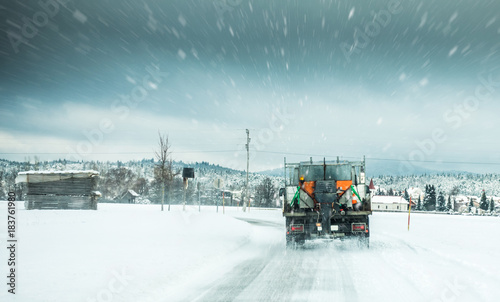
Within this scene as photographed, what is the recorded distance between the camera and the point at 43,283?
570 cm

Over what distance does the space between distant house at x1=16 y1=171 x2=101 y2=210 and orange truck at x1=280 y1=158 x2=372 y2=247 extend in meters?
21.6

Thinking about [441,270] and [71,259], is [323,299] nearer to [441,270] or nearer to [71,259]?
[441,270]

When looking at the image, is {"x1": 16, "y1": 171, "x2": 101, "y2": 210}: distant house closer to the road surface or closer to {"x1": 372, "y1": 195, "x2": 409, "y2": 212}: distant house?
the road surface

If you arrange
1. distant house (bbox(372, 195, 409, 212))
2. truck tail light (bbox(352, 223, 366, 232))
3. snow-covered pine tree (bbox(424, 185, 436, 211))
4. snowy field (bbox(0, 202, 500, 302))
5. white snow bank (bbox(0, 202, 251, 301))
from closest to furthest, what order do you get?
white snow bank (bbox(0, 202, 251, 301)) → snowy field (bbox(0, 202, 500, 302)) → truck tail light (bbox(352, 223, 366, 232)) → distant house (bbox(372, 195, 409, 212)) → snow-covered pine tree (bbox(424, 185, 436, 211))

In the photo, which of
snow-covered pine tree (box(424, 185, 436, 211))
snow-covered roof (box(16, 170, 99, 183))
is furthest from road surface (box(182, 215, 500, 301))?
snow-covered pine tree (box(424, 185, 436, 211))

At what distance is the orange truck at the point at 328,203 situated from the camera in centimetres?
1109

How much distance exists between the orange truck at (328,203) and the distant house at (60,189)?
21.6 metres

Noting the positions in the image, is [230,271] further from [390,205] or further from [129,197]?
[390,205]

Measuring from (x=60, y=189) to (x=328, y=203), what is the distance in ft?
80.2

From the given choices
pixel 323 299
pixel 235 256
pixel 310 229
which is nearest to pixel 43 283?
pixel 323 299

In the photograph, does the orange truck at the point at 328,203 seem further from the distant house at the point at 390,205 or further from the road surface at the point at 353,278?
the distant house at the point at 390,205

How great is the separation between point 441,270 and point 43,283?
25.8 ft

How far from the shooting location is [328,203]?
436 inches

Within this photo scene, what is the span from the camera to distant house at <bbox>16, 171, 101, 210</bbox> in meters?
27.5
